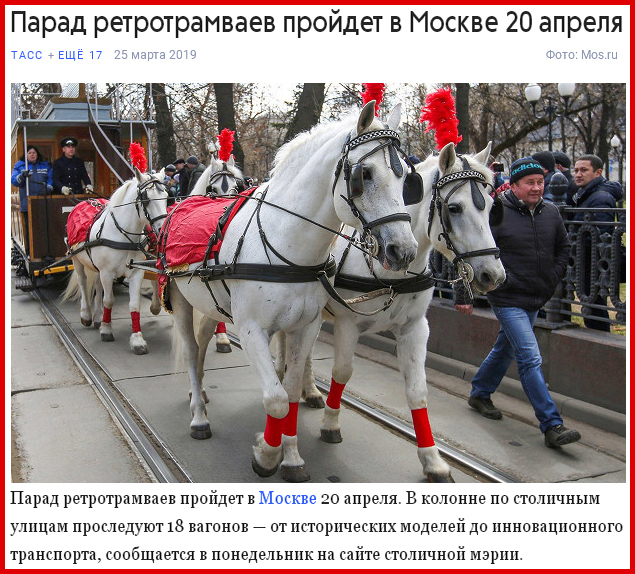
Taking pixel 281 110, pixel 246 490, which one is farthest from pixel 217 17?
pixel 281 110

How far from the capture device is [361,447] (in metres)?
4.73

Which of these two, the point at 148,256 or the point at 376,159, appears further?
the point at 148,256

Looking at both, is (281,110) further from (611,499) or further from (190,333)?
(611,499)

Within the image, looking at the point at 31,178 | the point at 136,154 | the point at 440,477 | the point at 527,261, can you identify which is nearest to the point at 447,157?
the point at 527,261

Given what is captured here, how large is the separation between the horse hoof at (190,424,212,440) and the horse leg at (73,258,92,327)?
496 centimetres

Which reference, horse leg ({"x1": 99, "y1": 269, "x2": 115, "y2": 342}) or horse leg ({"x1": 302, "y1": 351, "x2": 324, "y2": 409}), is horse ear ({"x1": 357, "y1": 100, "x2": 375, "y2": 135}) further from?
horse leg ({"x1": 99, "y1": 269, "x2": 115, "y2": 342})

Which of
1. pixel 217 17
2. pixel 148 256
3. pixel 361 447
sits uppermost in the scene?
pixel 217 17

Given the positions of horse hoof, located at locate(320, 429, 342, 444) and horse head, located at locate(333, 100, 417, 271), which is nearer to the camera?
horse head, located at locate(333, 100, 417, 271)

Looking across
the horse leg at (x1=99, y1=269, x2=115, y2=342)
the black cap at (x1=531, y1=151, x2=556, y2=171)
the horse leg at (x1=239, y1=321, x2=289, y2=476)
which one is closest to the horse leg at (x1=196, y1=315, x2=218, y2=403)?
the horse leg at (x1=239, y1=321, x2=289, y2=476)

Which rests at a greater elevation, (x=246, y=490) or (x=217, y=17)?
(x=217, y=17)

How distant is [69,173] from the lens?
11.2m

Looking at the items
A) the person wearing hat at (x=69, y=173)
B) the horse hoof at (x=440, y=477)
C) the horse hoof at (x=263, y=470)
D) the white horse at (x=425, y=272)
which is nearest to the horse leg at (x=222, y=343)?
the white horse at (x=425, y=272)

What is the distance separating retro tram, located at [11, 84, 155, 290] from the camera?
1104 cm

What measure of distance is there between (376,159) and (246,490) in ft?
6.87
